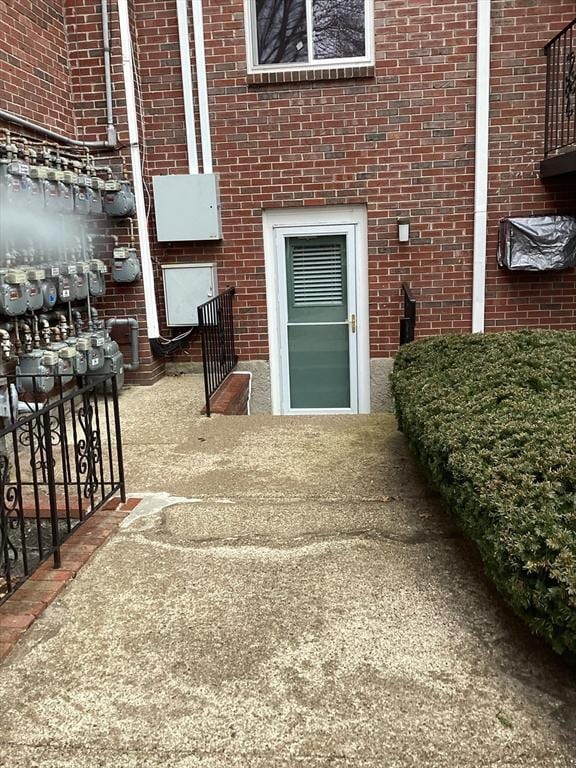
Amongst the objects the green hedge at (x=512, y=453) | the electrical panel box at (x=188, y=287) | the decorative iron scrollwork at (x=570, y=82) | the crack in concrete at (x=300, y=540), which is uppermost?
the decorative iron scrollwork at (x=570, y=82)

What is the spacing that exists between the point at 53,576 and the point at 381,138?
5178 millimetres

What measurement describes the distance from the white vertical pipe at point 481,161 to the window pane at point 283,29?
5.36ft

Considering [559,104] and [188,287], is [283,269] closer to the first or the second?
[188,287]

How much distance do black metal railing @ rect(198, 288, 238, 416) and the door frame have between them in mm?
Result: 430

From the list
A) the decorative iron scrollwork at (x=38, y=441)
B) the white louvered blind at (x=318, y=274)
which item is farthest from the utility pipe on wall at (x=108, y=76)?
the decorative iron scrollwork at (x=38, y=441)

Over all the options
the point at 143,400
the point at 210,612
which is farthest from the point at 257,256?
the point at 210,612

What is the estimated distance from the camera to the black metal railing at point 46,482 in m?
2.70

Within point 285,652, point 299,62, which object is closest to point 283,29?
point 299,62

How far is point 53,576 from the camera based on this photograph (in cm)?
286

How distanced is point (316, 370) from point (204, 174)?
7.50 feet

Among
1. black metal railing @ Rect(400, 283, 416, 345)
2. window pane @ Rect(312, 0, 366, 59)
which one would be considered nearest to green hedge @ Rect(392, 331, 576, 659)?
black metal railing @ Rect(400, 283, 416, 345)

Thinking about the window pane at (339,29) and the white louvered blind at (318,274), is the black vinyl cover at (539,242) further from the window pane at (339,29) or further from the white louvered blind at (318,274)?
the window pane at (339,29)

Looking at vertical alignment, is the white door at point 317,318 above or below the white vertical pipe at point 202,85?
below

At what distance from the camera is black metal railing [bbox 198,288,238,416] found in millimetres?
5449
